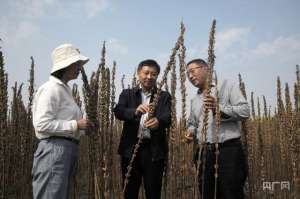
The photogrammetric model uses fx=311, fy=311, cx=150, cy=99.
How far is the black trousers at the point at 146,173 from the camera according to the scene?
2396mm

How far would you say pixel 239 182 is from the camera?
2.29 m

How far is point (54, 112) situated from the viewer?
175cm

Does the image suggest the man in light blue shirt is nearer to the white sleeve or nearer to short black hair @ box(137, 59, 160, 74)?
short black hair @ box(137, 59, 160, 74)

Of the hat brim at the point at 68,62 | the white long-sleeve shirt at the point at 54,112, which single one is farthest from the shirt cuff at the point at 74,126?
the hat brim at the point at 68,62

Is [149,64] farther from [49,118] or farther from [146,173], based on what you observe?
[49,118]

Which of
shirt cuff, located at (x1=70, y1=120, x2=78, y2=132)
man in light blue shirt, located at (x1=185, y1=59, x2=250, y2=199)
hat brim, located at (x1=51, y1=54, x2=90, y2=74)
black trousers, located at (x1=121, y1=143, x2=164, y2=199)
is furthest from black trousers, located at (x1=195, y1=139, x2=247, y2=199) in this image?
hat brim, located at (x1=51, y1=54, x2=90, y2=74)

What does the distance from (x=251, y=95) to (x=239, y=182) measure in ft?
9.51

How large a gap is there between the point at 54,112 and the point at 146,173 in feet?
3.24

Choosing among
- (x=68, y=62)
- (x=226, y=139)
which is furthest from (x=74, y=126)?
(x=226, y=139)

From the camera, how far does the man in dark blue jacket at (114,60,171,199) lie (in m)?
2.40

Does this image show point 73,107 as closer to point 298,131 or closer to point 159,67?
point 159,67

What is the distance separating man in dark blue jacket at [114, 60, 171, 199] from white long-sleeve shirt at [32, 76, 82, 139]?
2.17ft

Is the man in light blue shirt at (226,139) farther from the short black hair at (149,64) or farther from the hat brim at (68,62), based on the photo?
the hat brim at (68,62)

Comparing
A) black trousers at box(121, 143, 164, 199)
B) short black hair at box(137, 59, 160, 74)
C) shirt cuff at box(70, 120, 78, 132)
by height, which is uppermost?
short black hair at box(137, 59, 160, 74)
